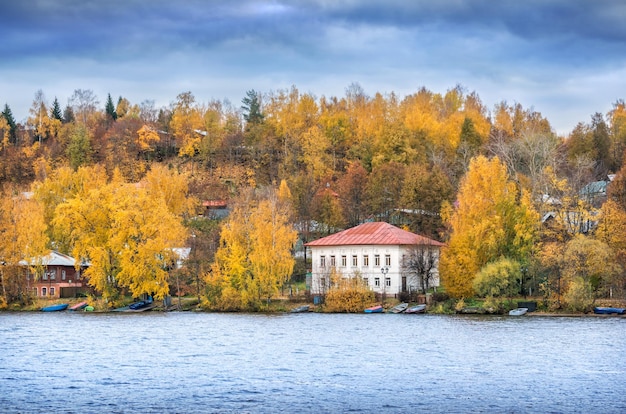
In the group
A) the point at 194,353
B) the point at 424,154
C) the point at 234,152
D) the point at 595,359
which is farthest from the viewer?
the point at 234,152

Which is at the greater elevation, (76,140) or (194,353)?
(76,140)

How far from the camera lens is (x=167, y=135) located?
151250 millimetres

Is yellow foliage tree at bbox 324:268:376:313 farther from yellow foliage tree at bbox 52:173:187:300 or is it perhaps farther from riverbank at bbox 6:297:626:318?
yellow foliage tree at bbox 52:173:187:300

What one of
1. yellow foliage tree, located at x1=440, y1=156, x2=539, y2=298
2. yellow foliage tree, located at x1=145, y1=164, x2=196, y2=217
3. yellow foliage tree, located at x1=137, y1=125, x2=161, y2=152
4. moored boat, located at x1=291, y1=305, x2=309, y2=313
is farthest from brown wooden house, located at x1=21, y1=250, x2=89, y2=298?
yellow foliage tree, located at x1=137, y1=125, x2=161, y2=152

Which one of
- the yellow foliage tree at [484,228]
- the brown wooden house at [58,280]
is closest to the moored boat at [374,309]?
the yellow foliage tree at [484,228]

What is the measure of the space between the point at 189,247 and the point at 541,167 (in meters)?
35.5

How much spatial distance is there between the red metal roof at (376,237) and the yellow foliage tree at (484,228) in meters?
7.68

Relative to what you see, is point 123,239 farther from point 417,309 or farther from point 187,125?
point 187,125

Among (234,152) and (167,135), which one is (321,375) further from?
(167,135)

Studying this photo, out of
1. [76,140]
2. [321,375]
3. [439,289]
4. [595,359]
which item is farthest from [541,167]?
[76,140]

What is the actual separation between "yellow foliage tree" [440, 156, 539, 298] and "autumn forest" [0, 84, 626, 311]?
113 mm

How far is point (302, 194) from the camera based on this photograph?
10956 cm

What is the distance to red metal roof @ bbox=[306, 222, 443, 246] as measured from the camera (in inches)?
3374

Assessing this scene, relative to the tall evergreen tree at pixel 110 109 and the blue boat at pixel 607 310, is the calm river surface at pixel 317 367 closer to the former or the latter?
the blue boat at pixel 607 310
